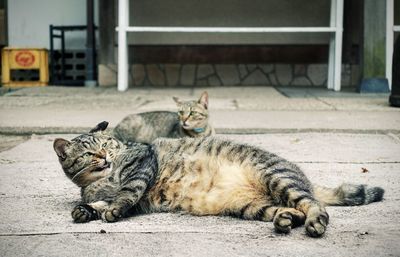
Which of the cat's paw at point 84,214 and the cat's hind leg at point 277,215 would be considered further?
the cat's paw at point 84,214

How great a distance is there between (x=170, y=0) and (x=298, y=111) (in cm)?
461

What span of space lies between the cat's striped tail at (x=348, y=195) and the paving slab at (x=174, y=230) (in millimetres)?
68

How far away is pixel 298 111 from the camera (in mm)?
7719

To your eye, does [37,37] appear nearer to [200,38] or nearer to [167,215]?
[200,38]

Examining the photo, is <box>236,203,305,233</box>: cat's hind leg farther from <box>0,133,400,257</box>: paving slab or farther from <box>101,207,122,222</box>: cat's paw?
<box>101,207,122,222</box>: cat's paw

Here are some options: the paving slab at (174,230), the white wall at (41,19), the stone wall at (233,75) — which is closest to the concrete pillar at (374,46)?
the stone wall at (233,75)

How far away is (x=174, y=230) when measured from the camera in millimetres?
3072

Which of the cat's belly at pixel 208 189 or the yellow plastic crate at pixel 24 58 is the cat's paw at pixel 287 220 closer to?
the cat's belly at pixel 208 189

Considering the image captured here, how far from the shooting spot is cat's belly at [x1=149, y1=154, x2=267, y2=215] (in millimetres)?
3396

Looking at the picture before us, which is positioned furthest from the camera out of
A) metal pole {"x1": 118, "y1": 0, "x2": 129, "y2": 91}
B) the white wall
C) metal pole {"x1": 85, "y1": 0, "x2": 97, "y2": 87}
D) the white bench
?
the white wall

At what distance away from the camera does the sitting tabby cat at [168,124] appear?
5715 millimetres

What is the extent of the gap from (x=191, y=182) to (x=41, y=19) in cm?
915

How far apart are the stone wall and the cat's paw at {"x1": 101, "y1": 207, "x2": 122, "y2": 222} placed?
27.5 feet

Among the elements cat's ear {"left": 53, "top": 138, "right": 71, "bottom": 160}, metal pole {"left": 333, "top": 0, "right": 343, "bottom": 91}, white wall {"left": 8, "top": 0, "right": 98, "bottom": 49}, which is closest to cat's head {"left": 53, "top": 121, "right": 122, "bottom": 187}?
cat's ear {"left": 53, "top": 138, "right": 71, "bottom": 160}
